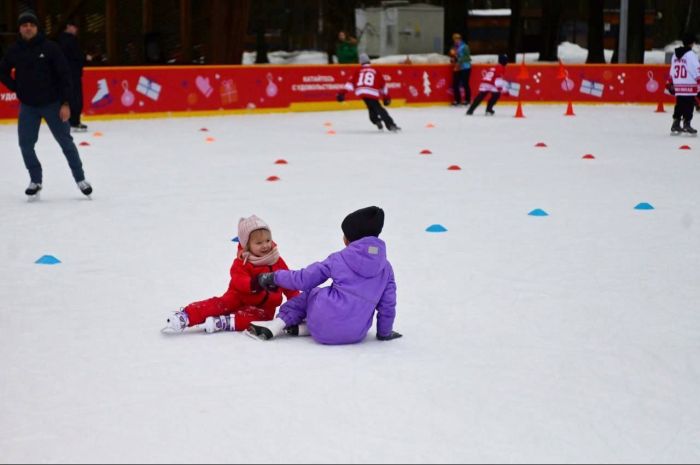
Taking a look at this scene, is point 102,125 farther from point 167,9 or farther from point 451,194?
point 451,194

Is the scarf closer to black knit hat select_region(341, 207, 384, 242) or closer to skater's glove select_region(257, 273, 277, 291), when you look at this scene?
skater's glove select_region(257, 273, 277, 291)

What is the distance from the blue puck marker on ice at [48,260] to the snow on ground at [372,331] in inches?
2.4

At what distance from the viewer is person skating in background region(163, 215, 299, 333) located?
17.8 ft

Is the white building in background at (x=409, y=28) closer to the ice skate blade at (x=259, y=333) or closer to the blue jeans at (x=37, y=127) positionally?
the blue jeans at (x=37, y=127)

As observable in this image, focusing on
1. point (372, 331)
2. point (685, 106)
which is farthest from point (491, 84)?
point (372, 331)

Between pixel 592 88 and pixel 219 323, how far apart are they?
68.3ft

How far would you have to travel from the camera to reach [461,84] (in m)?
24.6

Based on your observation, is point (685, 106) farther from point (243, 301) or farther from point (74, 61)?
point (243, 301)

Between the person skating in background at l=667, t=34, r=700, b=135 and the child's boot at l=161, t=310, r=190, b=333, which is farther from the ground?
the person skating in background at l=667, t=34, r=700, b=135

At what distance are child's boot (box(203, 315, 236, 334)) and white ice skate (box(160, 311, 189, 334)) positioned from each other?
4.2 inches

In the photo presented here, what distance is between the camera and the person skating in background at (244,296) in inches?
214

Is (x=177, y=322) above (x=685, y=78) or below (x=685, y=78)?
below

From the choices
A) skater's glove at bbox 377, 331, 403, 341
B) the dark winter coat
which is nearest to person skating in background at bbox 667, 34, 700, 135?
the dark winter coat

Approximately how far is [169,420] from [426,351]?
1.47 metres
